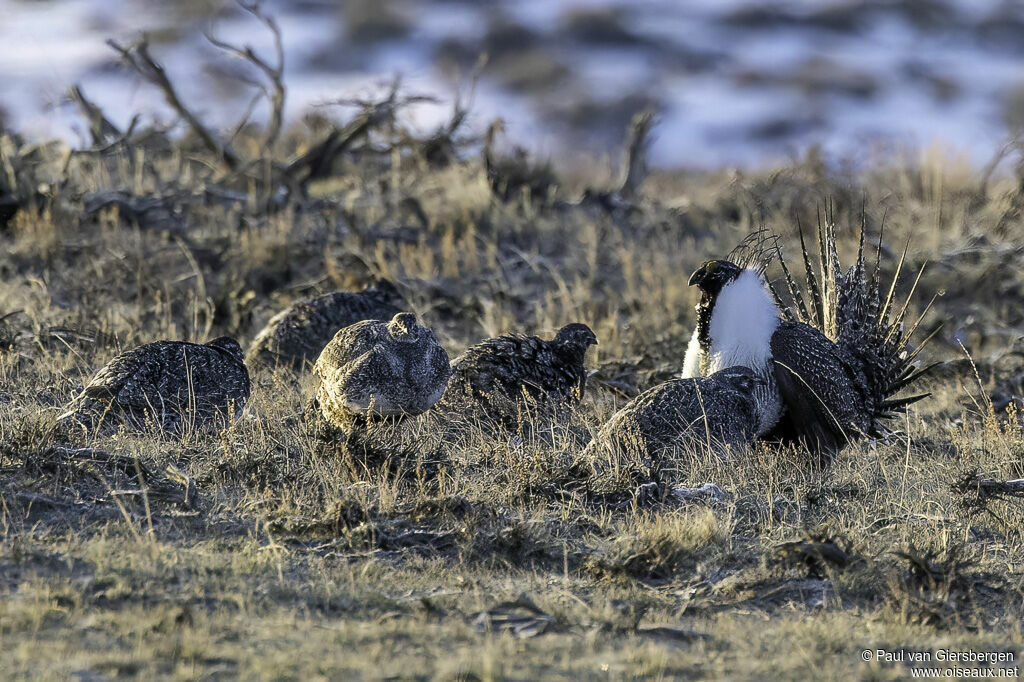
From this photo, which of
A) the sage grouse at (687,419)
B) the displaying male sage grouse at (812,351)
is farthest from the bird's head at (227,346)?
the displaying male sage grouse at (812,351)

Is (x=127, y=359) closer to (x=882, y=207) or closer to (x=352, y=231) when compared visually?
(x=352, y=231)

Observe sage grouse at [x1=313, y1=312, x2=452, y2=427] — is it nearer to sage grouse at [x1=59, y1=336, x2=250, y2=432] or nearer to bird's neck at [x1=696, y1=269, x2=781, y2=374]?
sage grouse at [x1=59, y1=336, x2=250, y2=432]

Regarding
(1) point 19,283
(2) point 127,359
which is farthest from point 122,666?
(1) point 19,283

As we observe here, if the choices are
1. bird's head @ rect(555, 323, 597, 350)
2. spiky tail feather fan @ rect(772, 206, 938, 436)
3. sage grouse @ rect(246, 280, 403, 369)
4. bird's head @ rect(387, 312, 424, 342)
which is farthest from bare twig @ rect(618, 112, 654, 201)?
bird's head @ rect(387, 312, 424, 342)

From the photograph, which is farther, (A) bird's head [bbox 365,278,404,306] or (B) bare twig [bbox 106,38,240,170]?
(B) bare twig [bbox 106,38,240,170]

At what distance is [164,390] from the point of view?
236 inches

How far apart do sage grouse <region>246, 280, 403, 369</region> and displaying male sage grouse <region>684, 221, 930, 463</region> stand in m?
2.63

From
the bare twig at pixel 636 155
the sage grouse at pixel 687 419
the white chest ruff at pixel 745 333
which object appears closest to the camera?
the sage grouse at pixel 687 419

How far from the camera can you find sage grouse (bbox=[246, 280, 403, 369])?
7.87 meters

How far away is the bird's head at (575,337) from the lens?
725 cm

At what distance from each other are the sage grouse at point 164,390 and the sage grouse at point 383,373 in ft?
1.81

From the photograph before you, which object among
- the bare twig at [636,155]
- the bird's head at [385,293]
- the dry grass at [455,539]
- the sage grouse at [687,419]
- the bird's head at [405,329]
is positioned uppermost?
the bare twig at [636,155]

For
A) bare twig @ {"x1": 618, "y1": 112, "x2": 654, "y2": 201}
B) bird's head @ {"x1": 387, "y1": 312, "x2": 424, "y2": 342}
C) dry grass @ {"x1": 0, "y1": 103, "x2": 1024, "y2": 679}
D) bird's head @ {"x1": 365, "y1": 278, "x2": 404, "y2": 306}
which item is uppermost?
bare twig @ {"x1": 618, "y1": 112, "x2": 654, "y2": 201}

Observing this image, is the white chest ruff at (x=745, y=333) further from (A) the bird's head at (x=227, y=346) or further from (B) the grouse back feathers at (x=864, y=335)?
(A) the bird's head at (x=227, y=346)
